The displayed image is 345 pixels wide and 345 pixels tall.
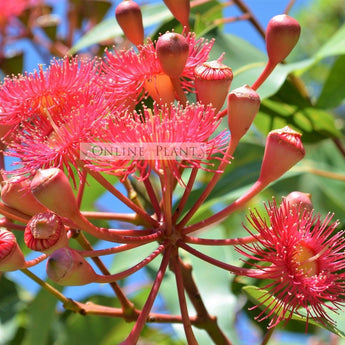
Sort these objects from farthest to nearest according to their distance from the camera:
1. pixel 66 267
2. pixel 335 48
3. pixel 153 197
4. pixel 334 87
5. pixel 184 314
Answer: pixel 334 87, pixel 335 48, pixel 153 197, pixel 184 314, pixel 66 267

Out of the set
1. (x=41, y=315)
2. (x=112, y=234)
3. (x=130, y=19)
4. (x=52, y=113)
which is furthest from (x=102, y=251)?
(x=41, y=315)

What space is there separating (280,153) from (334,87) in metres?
0.81

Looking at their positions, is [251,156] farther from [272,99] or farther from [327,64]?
[327,64]

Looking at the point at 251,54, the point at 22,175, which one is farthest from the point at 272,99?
the point at 22,175

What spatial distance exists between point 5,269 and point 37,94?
1.22ft

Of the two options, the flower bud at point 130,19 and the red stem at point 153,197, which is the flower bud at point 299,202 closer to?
the red stem at point 153,197

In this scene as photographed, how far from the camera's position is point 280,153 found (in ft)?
4.03

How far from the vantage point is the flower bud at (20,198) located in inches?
47.5

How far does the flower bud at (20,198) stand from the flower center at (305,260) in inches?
18.4

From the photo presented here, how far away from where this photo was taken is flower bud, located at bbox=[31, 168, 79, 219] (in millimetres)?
1097

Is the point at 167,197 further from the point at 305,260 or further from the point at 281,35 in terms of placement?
the point at 281,35

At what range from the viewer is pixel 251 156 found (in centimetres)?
225

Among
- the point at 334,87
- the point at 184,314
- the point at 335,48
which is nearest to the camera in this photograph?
the point at 184,314

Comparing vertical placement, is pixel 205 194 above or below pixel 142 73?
below
